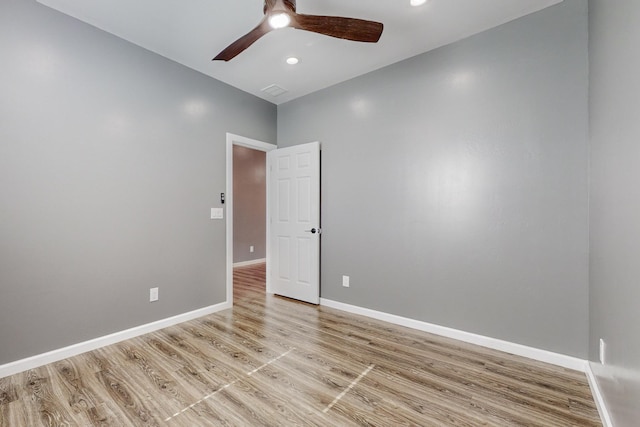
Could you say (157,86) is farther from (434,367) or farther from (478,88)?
(434,367)

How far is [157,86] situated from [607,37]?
3.51 m

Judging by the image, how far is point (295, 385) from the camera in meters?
1.89

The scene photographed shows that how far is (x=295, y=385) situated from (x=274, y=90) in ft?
10.8

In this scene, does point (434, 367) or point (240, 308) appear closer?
point (434, 367)

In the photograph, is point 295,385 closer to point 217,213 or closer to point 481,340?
point 481,340

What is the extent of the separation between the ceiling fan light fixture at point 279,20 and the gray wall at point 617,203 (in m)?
1.66

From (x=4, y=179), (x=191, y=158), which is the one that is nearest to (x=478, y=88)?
(x=191, y=158)

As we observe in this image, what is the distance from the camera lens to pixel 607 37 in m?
1.52

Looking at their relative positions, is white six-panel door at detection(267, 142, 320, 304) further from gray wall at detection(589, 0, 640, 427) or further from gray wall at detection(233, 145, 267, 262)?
gray wall at detection(589, 0, 640, 427)

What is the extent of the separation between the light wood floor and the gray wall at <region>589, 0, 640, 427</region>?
0.43 meters

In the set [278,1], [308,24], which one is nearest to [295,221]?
[308,24]

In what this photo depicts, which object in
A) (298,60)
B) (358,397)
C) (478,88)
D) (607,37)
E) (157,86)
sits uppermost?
(298,60)

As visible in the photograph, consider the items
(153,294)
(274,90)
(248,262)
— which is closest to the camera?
(153,294)

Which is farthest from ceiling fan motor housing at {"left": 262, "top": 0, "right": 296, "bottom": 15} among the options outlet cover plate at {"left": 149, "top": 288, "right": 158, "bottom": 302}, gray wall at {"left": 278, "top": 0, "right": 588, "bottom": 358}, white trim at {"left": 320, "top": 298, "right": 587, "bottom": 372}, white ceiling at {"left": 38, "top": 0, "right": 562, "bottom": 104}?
white trim at {"left": 320, "top": 298, "right": 587, "bottom": 372}
